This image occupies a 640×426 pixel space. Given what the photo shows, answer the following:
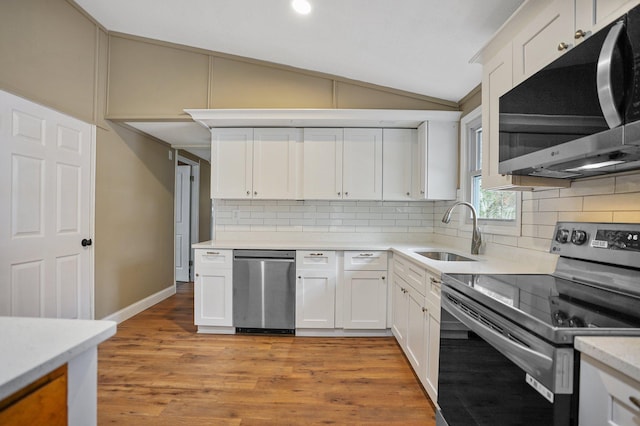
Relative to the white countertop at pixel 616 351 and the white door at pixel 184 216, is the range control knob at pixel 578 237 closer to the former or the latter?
the white countertop at pixel 616 351

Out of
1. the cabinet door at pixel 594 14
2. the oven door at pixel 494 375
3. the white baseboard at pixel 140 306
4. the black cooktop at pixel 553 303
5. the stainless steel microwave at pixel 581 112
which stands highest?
the cabinet door at pixel 594 14

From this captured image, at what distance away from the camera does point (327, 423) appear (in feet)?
6.03

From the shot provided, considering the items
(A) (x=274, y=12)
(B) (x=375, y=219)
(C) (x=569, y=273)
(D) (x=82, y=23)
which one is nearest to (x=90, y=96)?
(D) (x=82, y=23)

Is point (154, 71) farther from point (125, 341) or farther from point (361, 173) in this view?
point (125, 341)

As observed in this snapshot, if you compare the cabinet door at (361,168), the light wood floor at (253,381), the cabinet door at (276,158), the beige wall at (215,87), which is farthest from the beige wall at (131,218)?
the cabinet door at (361,168)

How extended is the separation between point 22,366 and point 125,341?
2.78 meters

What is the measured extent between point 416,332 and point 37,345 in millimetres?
2093

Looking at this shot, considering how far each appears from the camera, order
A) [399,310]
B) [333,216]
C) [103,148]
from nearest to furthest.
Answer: [399,310], [103,148], [333,216]

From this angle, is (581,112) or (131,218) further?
(131,218)

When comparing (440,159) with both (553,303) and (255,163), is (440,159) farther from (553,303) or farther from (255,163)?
(553,303)

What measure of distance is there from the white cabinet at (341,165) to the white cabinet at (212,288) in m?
1.08

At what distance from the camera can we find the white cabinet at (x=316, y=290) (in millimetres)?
3051

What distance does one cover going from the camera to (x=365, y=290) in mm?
3041

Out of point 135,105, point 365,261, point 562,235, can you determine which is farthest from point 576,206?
point 135,105
